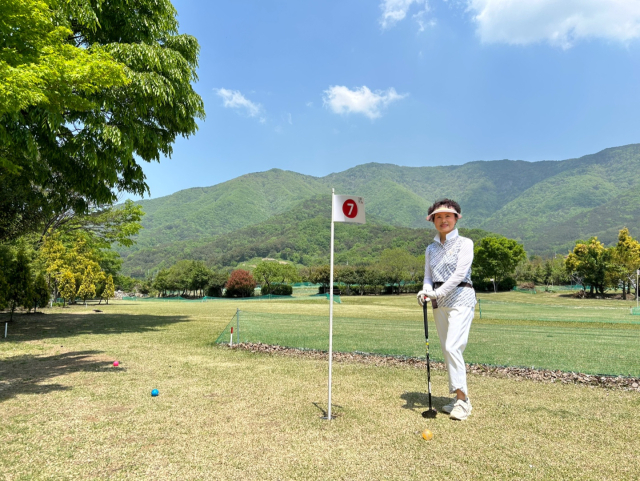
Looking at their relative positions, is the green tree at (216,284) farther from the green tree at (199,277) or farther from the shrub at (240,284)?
the shrub at (240,284)

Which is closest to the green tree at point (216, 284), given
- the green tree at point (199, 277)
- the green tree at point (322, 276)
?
the green tree at point (199, 277)

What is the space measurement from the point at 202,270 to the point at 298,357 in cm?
8390

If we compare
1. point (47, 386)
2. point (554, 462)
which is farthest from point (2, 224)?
point (554, 462)

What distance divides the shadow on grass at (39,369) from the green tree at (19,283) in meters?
9.34

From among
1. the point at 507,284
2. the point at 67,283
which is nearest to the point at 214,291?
the point at 67,283

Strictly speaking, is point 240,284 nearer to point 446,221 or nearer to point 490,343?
point 490,343

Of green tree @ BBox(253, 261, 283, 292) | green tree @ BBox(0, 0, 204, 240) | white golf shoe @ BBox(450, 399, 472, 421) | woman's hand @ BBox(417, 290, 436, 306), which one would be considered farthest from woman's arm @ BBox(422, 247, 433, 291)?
green tree @ BBox(253, 261, 283, 292)

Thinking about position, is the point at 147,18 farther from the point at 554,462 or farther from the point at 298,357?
the point at 554,462

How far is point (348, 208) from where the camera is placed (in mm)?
5926

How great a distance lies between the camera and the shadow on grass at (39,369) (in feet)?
22.7

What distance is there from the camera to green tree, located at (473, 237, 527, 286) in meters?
76.2

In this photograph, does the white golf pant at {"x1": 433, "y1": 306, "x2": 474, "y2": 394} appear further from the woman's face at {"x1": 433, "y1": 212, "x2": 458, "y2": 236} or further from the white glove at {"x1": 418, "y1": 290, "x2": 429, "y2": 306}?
the woman's face at {"x1": 433, "y1": 212, "x2": 458, "y2": 236}

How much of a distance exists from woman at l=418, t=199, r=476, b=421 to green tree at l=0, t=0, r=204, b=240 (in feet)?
20.9

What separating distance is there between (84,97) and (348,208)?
28.9ft
